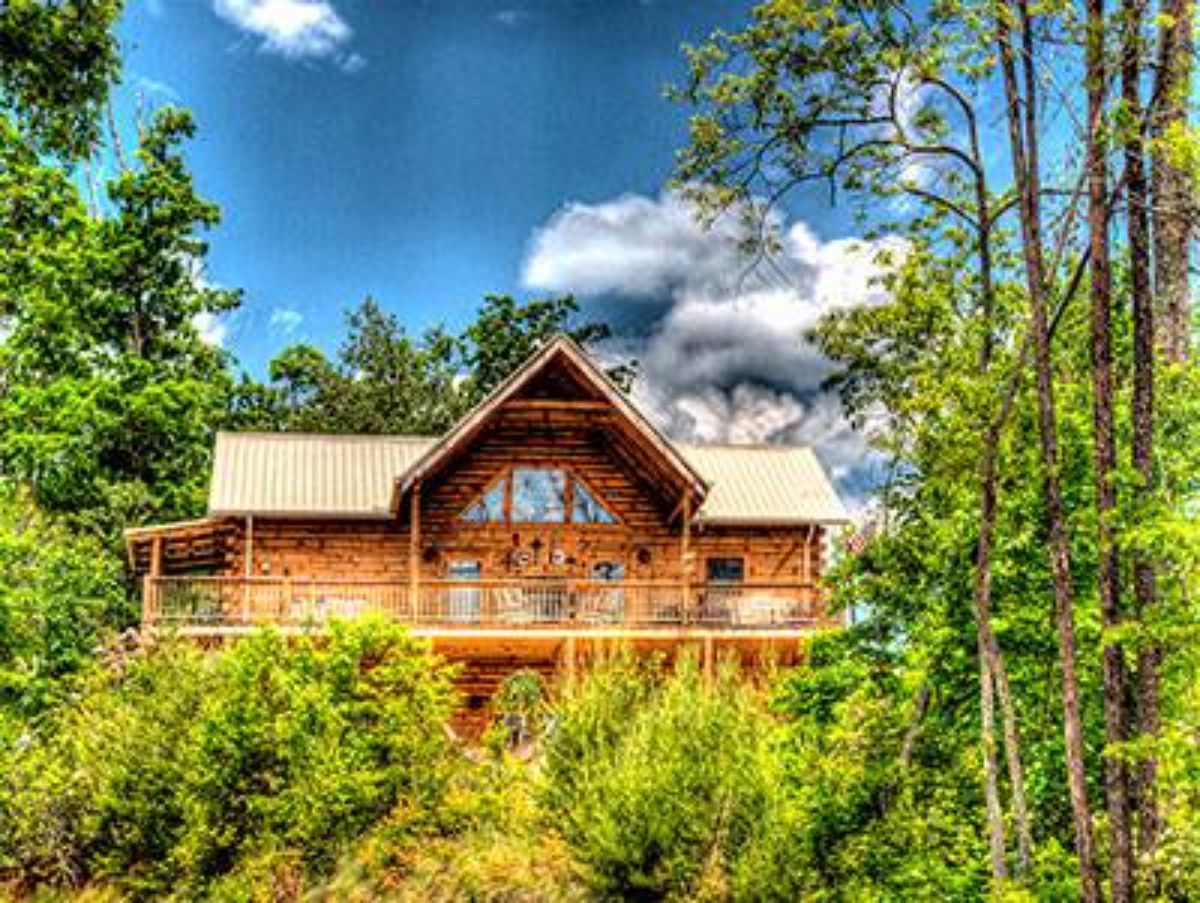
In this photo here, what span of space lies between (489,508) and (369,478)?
7.74 feet

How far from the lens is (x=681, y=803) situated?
1213 cm

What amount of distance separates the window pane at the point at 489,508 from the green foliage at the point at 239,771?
33.8 ft

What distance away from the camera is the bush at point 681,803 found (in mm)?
12016

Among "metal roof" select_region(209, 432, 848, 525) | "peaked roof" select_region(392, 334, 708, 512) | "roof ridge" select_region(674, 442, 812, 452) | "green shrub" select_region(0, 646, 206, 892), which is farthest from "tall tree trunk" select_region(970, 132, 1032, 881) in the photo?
"roof ridge" select_region(674, 442, 812, 452)

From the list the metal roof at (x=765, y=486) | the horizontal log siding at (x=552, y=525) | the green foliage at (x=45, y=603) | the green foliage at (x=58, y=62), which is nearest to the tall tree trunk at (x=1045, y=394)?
the green foliage at (x=58, y=62)

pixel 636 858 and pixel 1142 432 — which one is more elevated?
pixel 1142 432

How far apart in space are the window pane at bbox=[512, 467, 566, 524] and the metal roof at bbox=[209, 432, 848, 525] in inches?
68.6

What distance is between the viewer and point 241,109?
127 ft

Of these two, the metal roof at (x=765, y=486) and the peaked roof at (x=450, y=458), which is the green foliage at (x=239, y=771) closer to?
the peaked roof at (x=450, y=458)

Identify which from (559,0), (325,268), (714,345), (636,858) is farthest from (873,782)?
(325,268)

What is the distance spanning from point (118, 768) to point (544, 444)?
502 inches

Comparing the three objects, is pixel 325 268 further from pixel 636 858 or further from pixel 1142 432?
pixel 1142 432

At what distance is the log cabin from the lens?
74.5ft

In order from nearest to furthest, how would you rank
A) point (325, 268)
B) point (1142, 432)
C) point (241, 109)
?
point (1142, 432) → point (241, 109) → point (325, 268)
